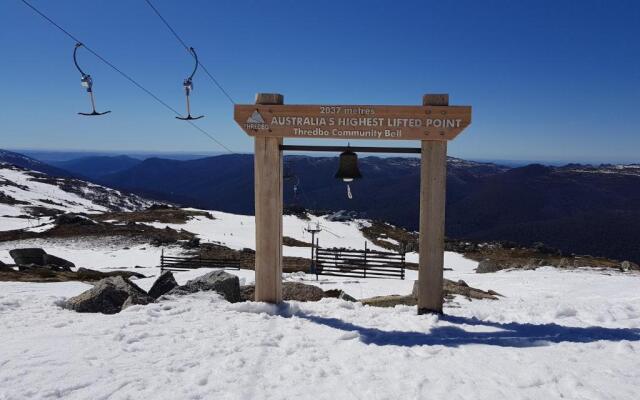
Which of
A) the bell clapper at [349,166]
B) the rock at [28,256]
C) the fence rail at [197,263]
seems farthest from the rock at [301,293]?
the rock at [28,256]

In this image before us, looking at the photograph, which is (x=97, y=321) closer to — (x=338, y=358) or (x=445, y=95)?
(x=338, y=358)

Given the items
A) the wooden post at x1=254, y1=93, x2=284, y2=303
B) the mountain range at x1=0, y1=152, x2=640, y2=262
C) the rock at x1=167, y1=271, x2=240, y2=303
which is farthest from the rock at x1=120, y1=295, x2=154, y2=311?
the mountain range at x1=0, y1=152, x2=640, y2=262

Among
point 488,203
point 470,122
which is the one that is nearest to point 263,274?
point 470,122

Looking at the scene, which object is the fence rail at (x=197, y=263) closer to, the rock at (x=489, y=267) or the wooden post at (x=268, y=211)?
the rock at (x=489, y=267)

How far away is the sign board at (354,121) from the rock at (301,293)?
3547 millimetres

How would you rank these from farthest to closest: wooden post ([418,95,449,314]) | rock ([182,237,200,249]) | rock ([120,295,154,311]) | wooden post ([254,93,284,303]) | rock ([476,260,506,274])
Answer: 1. rock ([182,237,200,249])
2. rock ([476,260,506,274])
3. wooden post ([254,93,284,303])
4. rock ([120,295,154,311])
5. wooden post ([418,95,449,314])

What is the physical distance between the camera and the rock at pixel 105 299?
690cm

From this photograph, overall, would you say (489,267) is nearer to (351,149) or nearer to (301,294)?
(301,294)

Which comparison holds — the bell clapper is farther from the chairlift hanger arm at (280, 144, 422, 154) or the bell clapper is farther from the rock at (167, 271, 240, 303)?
the rock at (167, 271, 240, 303)

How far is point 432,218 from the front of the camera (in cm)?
697

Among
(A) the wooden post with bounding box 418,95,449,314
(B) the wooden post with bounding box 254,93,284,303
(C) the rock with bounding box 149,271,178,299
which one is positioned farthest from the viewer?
(C) the rock with bounding box 149,271,178,299

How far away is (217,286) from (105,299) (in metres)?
1.95

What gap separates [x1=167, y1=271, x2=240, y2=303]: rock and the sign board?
9.88 feet

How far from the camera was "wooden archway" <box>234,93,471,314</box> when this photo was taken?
679cm
